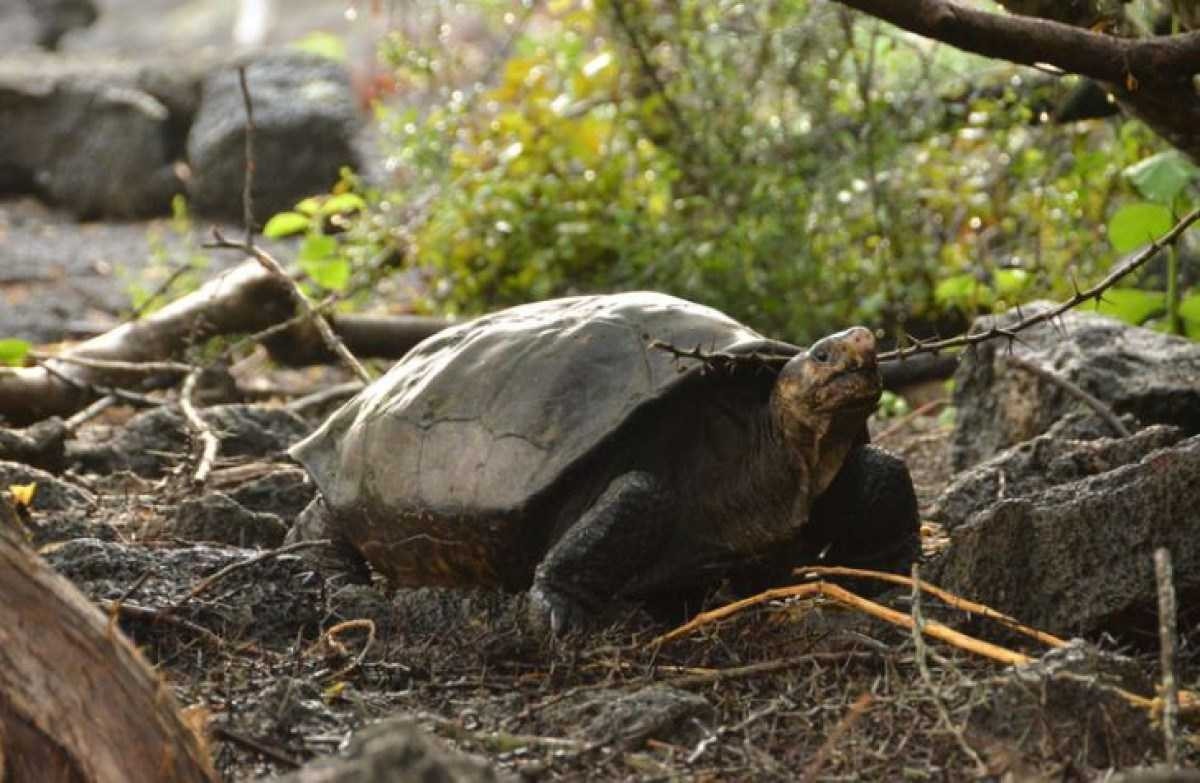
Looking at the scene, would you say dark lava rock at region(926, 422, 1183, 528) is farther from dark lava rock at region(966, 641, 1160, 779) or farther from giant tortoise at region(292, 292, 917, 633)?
dark lava rock at region(966, 641, 1160, 779)

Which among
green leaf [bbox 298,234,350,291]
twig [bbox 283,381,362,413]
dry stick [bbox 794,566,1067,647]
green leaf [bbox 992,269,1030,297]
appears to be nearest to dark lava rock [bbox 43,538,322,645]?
dry stick [bbox 794,566,1067,647]

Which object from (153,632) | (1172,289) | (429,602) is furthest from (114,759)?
(1172,289)

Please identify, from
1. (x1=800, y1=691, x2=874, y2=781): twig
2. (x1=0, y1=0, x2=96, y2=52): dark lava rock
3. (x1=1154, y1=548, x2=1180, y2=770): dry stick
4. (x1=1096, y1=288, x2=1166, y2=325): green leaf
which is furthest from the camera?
(x1=0, y1=0, x2=96, y2=52): dark lava rock

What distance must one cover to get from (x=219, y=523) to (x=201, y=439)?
79cm

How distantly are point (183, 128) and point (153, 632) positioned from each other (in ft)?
32.4

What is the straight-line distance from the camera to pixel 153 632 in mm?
3180

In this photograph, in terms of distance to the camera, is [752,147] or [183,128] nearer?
[752,147]

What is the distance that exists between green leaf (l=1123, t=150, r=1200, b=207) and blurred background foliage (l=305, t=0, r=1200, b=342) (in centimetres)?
159

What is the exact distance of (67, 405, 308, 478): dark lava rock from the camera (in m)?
5.21

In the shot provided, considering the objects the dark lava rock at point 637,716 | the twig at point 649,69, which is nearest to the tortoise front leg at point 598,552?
the dark lava rock at point 637,716

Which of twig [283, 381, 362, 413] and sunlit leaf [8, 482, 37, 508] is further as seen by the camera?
twig [283, 381, 362, 413]

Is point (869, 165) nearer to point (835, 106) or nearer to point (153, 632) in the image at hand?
point (835, 106)

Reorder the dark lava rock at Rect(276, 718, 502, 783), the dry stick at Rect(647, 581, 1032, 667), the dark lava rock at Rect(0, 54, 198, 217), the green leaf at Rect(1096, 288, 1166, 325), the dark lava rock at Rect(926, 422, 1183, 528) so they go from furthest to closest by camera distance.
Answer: the dark lava rock at Rect(0, 54, 198, 217) → the green leaf at Rect(1096, 288, 1166, 325) → the dark lava rock at Rect(926, 422, 1183, 528) → the dry stick at Rect(647, 581, 1032, 667) → the dark lava rock at Rect(276, 718, 502, 783)

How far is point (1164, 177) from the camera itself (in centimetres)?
476
